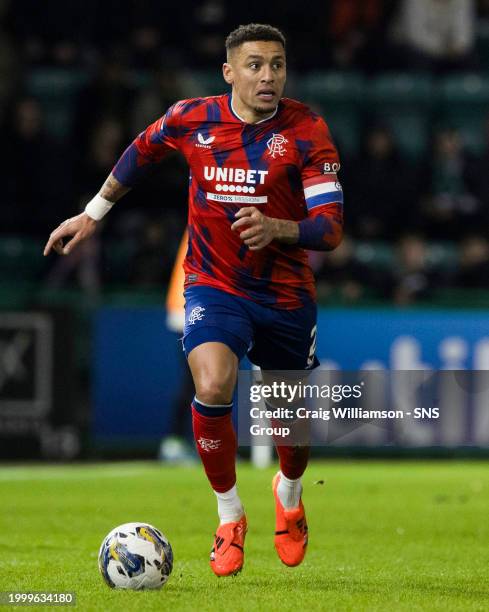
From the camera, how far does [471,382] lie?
393 inches

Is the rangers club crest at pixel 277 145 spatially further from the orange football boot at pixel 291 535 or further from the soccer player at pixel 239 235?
the orange football boot at pixel 291 535

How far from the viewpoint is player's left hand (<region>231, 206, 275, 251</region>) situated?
575 cm

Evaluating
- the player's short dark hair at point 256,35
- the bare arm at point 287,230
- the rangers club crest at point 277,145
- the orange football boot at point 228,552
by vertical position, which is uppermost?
the player's short dark hair at point 256,35

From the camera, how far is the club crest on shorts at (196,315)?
6.26 metres

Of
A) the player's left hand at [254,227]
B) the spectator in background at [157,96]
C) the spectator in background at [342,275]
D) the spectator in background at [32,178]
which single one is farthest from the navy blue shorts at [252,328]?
the spectator in background at [157,96]

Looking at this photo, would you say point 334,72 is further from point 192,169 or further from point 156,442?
point 192,169

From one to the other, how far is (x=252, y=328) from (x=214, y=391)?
1.41 ft

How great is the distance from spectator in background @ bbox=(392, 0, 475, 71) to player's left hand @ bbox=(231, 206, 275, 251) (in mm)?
11654

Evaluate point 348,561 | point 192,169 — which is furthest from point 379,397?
point 192,169

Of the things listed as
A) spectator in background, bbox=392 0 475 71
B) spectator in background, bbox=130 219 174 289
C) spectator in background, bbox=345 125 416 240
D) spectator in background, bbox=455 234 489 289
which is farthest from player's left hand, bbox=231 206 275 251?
spectator in background, bbox=392 0 475 71

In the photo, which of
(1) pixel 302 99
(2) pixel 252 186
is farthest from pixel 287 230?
(1) pixel 302 99

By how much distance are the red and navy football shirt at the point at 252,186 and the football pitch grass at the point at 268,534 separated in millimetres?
1277

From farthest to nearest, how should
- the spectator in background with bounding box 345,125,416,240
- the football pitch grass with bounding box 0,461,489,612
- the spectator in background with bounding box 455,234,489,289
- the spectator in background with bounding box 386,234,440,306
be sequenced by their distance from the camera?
the spectator in background with bounding box 345,125,416,240 → the spectator in background with bounding box 455,234,489,289 → the spectator in background with bounding box 386,234,440,306 → the football pitch grass with bounding box 0,461,489,612

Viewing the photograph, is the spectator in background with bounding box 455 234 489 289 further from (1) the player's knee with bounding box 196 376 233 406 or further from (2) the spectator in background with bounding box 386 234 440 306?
(1) the player's knee with bounding box 196 376 233 406
